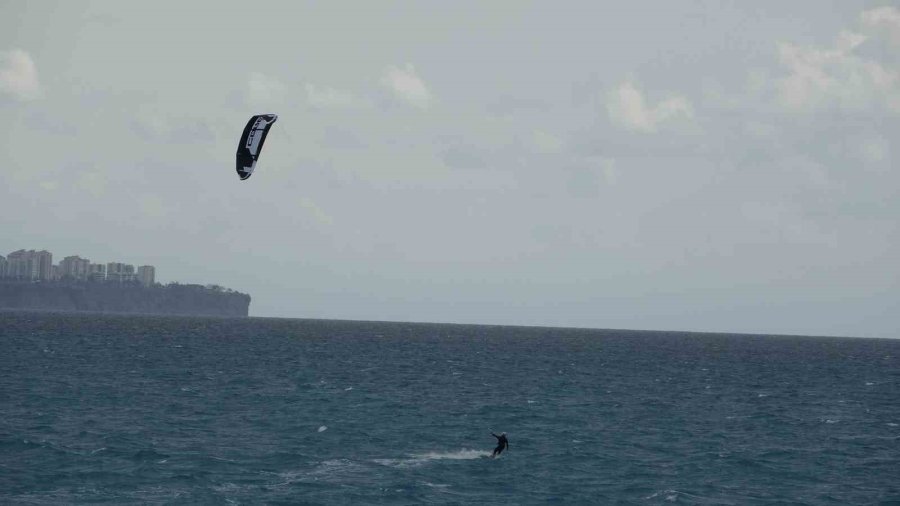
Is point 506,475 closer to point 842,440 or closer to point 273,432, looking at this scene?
point 273,432

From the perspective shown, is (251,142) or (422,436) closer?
(251,142)

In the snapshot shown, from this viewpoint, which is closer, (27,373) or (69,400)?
(69,400)

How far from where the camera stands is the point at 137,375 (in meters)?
91.2

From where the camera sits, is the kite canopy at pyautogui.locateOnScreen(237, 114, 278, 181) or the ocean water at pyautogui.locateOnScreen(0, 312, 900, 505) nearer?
the ocean water at pyautogui.locateOnScreen(0, 312, 900, 505)

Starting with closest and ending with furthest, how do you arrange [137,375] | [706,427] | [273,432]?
[273,432] < [706,427] < [137,375]

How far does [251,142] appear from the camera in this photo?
55.2 m

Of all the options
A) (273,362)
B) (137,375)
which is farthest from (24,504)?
(273,362)

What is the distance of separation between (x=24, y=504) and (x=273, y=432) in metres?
20.4

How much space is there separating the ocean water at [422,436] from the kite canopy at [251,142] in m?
14.9

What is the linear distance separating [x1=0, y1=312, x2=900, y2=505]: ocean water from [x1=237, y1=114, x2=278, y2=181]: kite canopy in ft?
48.7

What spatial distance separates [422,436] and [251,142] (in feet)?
63.9

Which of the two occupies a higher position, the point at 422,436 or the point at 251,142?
the point at 251,142

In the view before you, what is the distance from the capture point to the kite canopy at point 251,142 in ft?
175

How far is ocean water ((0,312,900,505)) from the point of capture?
44.4m
